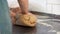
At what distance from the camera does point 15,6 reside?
1.40m

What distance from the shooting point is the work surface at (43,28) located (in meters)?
1.02

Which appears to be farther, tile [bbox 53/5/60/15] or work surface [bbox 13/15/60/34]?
tile [bbox 53/5/60/15]

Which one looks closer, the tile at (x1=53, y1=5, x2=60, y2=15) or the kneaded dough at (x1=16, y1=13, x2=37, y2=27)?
the kneaded dough at (x1=16, y1=13, x2=37, y2=27)

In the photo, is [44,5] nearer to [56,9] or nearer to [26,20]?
[56,9]

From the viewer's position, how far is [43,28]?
1080 mm

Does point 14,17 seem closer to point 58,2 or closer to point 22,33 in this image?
point 22,33

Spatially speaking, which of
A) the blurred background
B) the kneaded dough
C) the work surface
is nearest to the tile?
the blurred background

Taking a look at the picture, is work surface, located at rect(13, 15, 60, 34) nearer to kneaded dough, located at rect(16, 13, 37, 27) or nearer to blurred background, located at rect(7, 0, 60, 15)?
kneaded dough, located at rect(16, 13, 37, 27)

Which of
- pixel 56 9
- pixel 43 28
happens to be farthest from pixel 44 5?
pixel 43 28

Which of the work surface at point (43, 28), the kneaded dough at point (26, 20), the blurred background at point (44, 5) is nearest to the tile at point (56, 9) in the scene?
the blurred background at point (44, 5)

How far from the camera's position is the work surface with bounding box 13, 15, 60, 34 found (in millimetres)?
1016

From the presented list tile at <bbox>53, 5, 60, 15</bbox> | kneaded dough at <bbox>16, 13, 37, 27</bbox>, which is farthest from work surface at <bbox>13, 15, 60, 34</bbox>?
tile at <bbox>53, 5, 60, 15</bbox>

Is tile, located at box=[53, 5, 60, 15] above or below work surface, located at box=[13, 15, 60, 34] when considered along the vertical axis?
above

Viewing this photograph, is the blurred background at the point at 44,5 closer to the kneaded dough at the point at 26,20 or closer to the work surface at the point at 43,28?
the work surface at the point at 43,28
